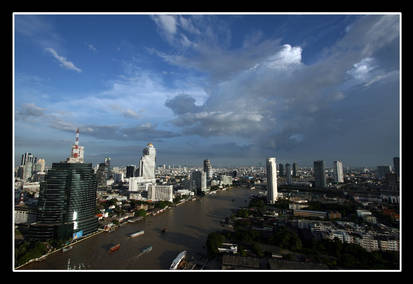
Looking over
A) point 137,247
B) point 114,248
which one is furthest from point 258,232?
point 114,248

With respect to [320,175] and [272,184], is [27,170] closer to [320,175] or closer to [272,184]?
[272,184]

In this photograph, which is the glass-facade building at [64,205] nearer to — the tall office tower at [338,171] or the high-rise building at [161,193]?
the high-rise building at [161,193]

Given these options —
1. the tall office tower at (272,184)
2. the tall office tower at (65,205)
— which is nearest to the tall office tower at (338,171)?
the tall office tower at (272,184)

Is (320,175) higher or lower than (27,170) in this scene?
lower

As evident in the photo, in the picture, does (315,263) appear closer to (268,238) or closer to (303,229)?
(268,238)

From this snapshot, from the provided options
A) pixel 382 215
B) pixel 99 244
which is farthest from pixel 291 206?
pixel 99 244

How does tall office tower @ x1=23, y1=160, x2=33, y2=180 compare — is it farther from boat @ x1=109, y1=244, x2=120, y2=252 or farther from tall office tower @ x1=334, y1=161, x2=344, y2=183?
tall office tower @ x1=334, y1=161, x2=344, y2=183
